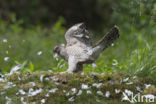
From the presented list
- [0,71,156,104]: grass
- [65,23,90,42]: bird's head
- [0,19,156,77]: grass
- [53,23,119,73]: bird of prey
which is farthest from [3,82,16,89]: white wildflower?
[65,23,90,42]: bird's head

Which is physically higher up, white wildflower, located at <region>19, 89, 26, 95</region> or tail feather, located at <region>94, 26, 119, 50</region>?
tail feather, located at <region>94, 26, 119, 50</region>

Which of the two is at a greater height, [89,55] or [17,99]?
[89,55]

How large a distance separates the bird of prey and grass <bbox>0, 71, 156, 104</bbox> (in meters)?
0.17

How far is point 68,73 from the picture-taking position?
13.5 ft

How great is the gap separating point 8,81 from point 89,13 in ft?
30.6

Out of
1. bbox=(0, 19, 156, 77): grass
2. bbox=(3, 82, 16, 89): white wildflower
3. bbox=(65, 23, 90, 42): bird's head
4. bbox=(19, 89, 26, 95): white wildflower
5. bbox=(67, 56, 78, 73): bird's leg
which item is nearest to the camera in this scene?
bbox=(19, 89, 26, 95): white wildflower

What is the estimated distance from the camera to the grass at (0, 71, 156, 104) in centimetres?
356

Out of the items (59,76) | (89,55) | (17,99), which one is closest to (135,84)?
(89,55)

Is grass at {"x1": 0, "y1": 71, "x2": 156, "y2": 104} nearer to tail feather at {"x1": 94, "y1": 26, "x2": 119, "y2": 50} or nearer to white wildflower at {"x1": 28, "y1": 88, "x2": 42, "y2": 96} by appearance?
white wildflower at {"x1": 28, "y1": 88, "x2": 42, "y2": 96}

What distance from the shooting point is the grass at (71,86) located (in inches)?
140

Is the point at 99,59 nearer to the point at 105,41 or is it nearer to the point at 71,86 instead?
the point at 105,41

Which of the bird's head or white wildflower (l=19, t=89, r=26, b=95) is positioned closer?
white wildflower (l=19, t=89, r=26, b=95)

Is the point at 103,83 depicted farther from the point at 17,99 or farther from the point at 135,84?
the point at 17,99

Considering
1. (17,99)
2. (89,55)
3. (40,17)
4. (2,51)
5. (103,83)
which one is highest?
(40,17)
